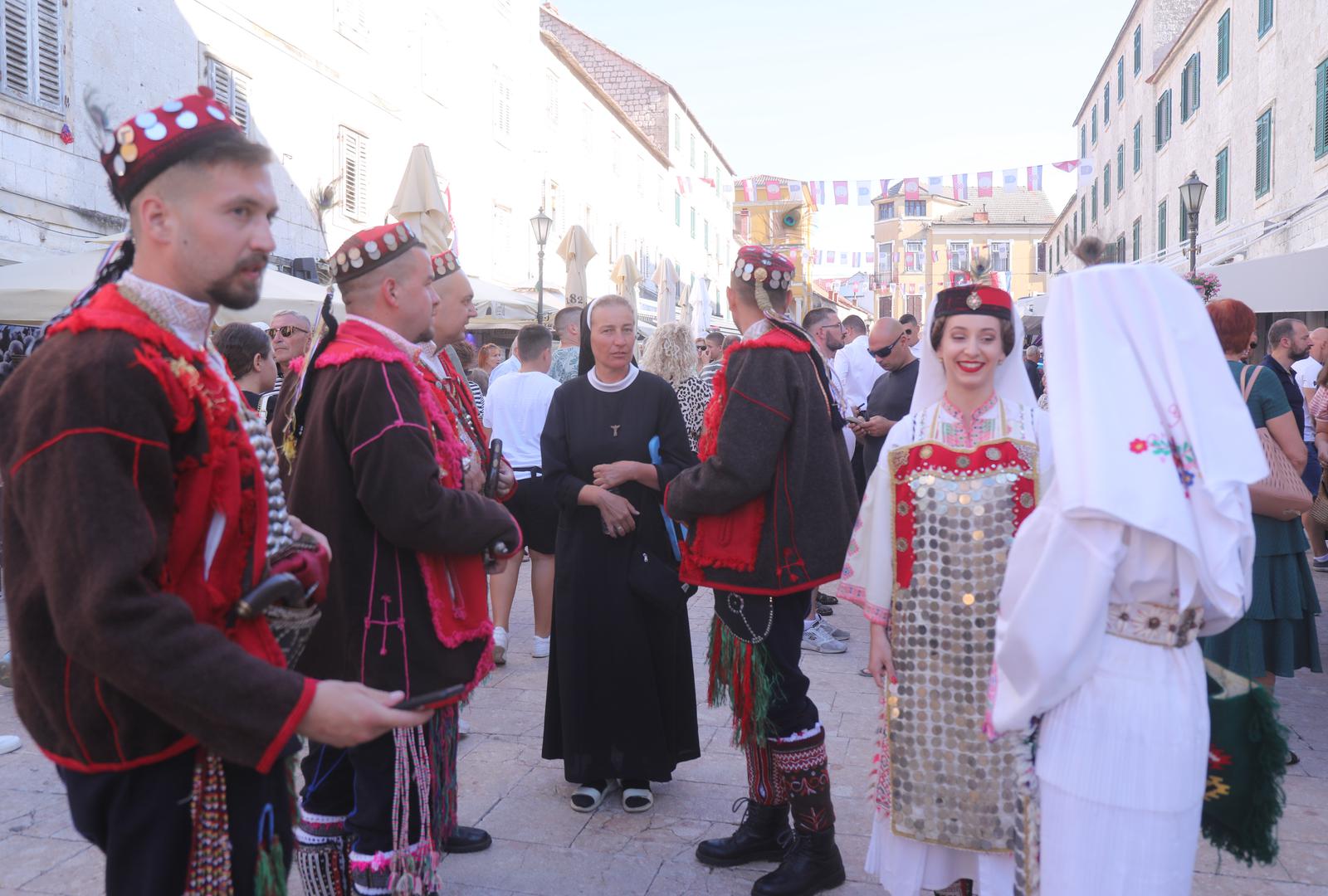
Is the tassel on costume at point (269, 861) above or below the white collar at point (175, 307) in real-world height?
below

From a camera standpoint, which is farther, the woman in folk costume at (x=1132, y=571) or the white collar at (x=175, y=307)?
the woman in folk costume at (x=1132, y=571)

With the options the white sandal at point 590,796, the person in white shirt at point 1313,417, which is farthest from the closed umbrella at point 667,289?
the white sandal at point 590,796

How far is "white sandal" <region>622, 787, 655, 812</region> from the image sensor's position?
159 inches

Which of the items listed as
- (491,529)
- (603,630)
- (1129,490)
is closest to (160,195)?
(491,529)

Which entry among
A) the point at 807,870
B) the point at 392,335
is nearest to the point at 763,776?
the point at 807,870

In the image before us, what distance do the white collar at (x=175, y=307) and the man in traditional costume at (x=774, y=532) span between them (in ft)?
6.19

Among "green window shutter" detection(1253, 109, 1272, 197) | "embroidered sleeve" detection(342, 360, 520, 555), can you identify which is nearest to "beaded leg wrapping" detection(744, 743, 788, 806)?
"embroidered sleeve" detection(342, 360, 520, 555)

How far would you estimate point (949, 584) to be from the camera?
295 cm

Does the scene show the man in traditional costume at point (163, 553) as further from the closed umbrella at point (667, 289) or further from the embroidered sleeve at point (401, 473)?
the closed umbrella at point (667, 289)

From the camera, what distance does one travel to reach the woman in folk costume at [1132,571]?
2.05 meters

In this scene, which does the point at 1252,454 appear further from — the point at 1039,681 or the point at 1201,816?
the point at 1201,816

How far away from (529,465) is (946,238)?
61.4m

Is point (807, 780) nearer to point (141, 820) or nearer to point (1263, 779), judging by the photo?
point (1263, 779)

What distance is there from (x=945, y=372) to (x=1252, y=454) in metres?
1.13
